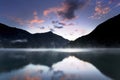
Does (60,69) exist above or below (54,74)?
above

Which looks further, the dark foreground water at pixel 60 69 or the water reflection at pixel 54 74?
the dark foreground water at pixel 60 69

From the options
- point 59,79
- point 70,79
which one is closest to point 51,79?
point 59,79

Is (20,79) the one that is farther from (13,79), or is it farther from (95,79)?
(95,79)

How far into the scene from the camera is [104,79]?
2267 centimetres

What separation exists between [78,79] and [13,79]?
8.70 metres

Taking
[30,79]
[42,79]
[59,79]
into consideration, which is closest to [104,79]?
[59,79]

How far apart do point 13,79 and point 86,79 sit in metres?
9.75

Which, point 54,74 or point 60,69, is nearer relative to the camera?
point 54,74

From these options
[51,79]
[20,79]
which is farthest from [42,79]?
[20,79]

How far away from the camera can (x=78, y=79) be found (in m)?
22.5

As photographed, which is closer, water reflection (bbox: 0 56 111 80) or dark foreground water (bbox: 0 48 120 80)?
water reflection (bbox: 0 56 111 80)

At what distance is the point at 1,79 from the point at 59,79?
7635 millimetres

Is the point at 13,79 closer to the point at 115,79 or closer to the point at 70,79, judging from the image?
the point at 70,79

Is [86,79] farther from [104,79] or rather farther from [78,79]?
[104,79]
